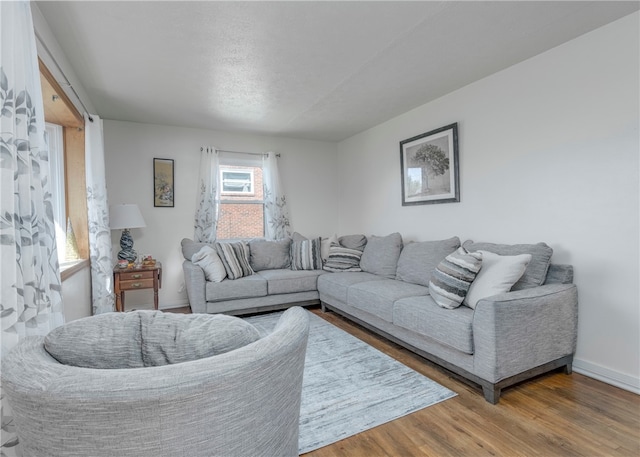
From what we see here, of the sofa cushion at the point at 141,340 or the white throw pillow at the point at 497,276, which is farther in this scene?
the white throw pillow at the point at 497,276

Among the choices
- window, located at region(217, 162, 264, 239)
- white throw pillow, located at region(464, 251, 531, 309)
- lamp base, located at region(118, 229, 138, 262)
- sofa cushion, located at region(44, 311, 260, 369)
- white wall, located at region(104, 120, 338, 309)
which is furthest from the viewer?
window, located at region(217, 162, 264, 239)

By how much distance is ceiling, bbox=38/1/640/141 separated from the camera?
1961mm

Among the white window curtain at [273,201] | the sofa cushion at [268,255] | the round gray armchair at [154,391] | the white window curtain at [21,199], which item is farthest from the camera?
the white window curtain at [273,201]

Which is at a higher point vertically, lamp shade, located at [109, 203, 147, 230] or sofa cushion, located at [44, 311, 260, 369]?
lamp shade, located at [109, 203, 147, 230]

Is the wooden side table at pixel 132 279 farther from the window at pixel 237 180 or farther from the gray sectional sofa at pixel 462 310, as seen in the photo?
the window at pixel 237 180

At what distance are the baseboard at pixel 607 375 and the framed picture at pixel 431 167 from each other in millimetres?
1623

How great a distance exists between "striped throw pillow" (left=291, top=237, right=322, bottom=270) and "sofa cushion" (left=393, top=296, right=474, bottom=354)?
1.75 m

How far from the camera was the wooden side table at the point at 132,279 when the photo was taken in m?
3.43

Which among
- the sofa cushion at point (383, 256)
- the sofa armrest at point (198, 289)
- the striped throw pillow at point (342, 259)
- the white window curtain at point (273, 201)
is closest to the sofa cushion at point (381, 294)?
the sofa cushion at point (383, 256)

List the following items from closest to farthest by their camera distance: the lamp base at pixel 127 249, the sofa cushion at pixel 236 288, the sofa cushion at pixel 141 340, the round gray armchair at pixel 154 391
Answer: the round gray armchair at pixel 154 391, the sofa cushion at pixel 141 340, the sofa cushion at pixel 236 288, the lamp base at pixel 127 249

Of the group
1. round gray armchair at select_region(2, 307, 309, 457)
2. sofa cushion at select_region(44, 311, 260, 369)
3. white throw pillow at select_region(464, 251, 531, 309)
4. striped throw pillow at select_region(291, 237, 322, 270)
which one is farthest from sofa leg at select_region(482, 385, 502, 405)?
striped throw pillow at select_region(291, 237, 322, 270)

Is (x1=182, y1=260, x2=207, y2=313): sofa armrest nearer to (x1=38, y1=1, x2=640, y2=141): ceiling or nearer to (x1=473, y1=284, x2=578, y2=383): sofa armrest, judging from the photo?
(x1=38, y1=1, x2=640, y2=141): ceiling

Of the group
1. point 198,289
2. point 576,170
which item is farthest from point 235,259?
point 576,170

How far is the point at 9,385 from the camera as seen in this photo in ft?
2.05
